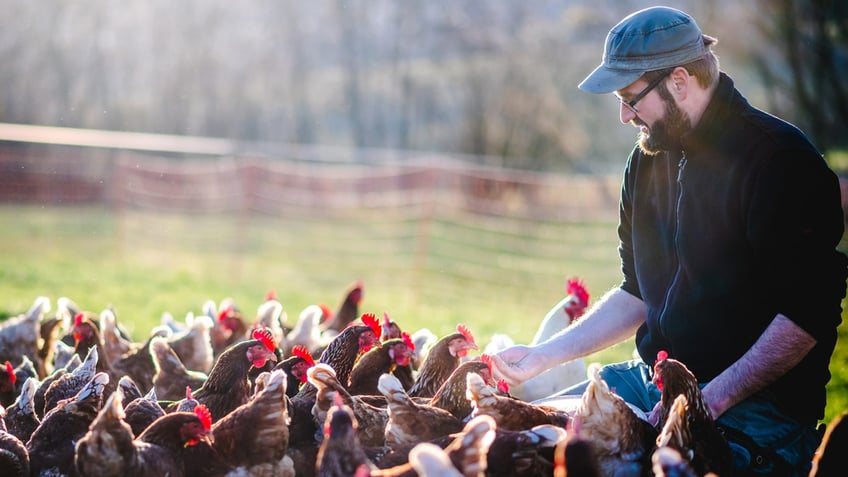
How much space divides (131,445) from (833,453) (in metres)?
2.38

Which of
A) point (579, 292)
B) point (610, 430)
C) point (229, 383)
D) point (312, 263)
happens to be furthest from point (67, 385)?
point (312, 263)

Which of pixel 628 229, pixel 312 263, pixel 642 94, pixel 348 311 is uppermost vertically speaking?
pixel 642 94

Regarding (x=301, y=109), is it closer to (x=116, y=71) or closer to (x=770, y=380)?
(x=116, y=71)

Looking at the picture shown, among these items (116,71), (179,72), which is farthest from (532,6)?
(116,71)

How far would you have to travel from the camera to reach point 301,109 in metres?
32.5

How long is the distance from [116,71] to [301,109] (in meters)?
6.93

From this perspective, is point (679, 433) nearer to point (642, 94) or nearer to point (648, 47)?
point (642, 94)

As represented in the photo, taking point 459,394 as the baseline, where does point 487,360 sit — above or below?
above

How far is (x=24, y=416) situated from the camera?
12.4 feet

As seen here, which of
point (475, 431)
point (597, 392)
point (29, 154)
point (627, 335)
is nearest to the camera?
point (475, 431)

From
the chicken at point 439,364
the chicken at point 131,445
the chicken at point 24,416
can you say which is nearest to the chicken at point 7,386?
the chicken at point 24,416

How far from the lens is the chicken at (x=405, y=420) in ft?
10.6

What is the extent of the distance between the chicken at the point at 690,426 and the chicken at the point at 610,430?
0.46ft

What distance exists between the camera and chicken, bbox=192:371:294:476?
322cm
